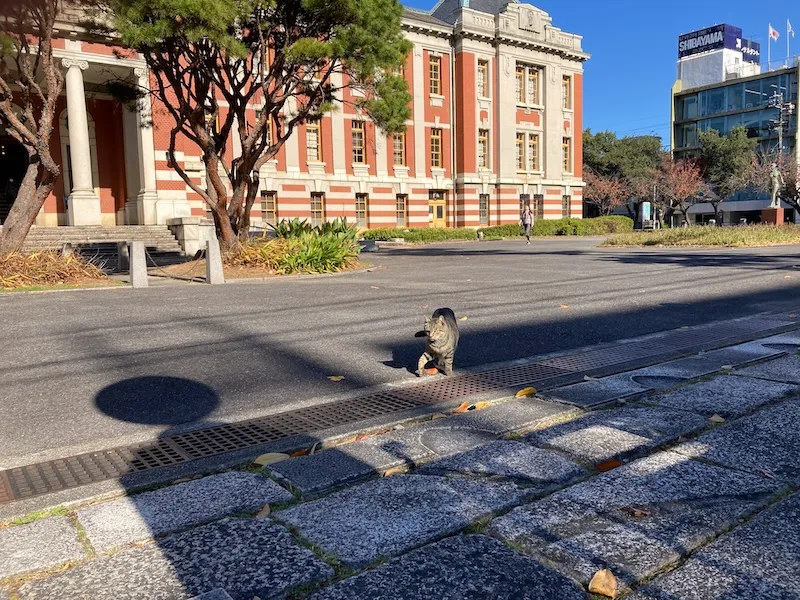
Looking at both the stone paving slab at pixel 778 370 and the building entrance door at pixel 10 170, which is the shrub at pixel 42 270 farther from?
the building entrance door at pixel 10 170

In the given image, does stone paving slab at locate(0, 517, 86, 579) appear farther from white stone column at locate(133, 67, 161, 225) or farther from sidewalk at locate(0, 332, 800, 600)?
white stone column at locate(133, 67, 161, 225)

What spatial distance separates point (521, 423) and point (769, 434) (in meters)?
1.40

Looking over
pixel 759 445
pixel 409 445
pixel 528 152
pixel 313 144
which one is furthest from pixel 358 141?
pixel 759 445

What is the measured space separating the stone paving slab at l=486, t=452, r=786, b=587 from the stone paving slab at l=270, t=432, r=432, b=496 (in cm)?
83

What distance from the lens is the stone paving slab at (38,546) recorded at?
2.35 meters

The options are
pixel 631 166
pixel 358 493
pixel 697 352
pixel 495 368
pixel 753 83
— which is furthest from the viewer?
pixel 753 83

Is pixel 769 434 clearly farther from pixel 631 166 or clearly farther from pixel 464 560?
pixel 631 166

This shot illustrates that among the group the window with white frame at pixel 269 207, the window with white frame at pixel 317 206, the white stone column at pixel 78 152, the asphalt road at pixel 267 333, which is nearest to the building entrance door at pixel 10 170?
the white stone column at pixel 78 152

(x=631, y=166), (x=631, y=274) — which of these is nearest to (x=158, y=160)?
(x=631, y=274)

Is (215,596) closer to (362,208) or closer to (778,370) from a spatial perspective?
(778,370)

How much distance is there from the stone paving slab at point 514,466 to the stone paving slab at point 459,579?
69cm

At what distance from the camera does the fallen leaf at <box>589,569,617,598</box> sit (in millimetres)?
2090

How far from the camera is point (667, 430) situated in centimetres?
368

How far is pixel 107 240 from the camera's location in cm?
2169
